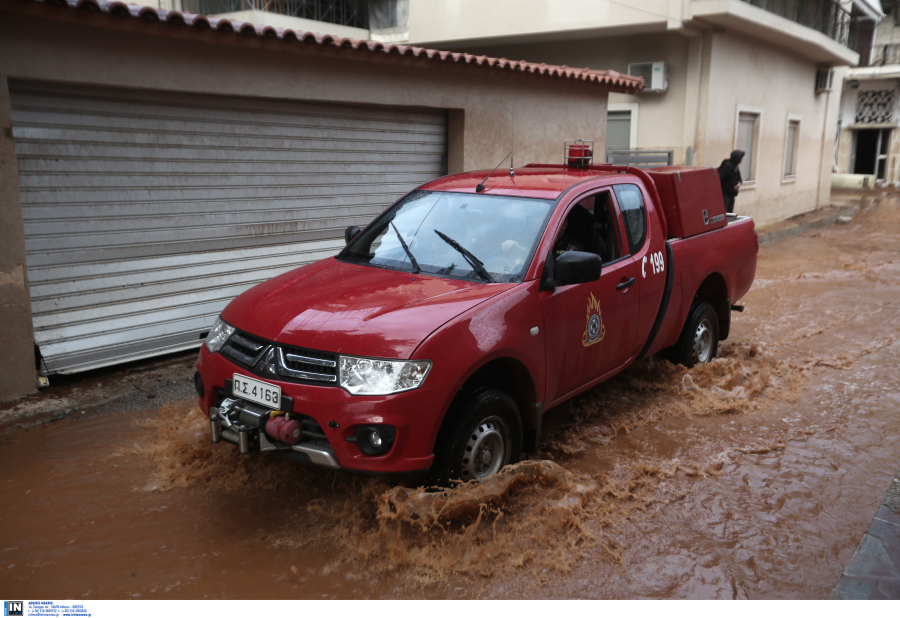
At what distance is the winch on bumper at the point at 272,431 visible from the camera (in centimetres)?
337

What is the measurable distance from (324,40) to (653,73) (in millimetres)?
8991

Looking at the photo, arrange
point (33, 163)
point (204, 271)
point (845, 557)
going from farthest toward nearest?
point (204, 271)
point (33, 163)
point (845, 557)

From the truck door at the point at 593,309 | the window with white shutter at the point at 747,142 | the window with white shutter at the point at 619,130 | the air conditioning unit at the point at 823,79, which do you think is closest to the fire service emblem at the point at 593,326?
the truck door at the point at 593,309

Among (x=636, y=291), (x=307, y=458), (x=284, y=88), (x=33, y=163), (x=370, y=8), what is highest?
(x=370, y=8)

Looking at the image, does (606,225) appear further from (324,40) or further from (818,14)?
(818,14)

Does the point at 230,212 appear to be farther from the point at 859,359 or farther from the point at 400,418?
Answer: the point at 859,359

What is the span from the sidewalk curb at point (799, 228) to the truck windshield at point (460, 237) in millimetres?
12391

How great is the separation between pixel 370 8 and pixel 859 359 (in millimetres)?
15104

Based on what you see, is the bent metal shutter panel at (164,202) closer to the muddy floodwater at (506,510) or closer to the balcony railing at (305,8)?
the muddy floodwater at (506,510)

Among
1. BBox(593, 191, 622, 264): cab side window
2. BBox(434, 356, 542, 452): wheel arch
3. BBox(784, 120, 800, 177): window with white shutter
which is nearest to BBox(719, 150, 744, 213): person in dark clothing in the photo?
BBox(784, 120, 800, 177): window with white shutter

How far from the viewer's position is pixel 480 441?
3.71m

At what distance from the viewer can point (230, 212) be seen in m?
7.19

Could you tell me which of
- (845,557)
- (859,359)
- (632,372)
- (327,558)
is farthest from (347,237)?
(859,359)

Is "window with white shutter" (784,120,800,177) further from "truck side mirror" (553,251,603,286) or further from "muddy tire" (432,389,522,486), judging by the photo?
"muddy tire" (432,389,522,486)
